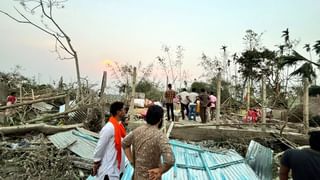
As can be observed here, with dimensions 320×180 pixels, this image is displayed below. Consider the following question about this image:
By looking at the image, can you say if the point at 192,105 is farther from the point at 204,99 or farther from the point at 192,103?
the point at 204,99

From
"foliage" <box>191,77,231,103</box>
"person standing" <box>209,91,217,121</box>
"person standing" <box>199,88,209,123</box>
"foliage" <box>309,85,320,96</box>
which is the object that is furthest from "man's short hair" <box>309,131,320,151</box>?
"foliage" <box>309,85,320,96</box>

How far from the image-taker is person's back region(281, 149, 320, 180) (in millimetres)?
3422

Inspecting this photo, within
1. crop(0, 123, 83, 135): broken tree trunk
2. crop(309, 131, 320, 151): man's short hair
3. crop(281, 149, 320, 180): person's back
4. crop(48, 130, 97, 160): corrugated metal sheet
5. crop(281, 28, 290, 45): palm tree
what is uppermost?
crop(281, 28, 290, 45): palm tree

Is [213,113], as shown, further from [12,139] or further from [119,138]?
[119,138]

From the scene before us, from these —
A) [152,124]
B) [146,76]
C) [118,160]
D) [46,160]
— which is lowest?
[46,160]

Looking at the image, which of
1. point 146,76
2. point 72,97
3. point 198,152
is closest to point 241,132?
point 198,152

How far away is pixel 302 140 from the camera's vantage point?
450 inches

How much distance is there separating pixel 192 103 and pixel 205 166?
23.5 feet

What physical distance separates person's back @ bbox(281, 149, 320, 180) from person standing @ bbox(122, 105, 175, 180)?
1.17 metres

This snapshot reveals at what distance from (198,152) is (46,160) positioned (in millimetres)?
3267

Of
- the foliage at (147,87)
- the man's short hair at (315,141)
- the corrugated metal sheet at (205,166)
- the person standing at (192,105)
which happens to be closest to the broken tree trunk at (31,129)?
the corrugated metal sheet at (205,166)

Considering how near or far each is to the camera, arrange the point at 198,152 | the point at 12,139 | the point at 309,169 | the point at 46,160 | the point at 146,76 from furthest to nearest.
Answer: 1. the point at 146,76
2. the point at 12,139
3. the point at 198,152
4. the point at 46,160
5. the point at 309,169

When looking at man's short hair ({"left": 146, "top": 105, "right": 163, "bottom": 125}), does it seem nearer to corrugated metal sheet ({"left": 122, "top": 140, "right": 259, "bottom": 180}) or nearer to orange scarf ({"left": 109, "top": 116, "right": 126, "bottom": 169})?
orange scarf ({"left": 109, "top": 116, "right": 126, "bottom": 169})

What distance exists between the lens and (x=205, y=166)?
7.46 m
